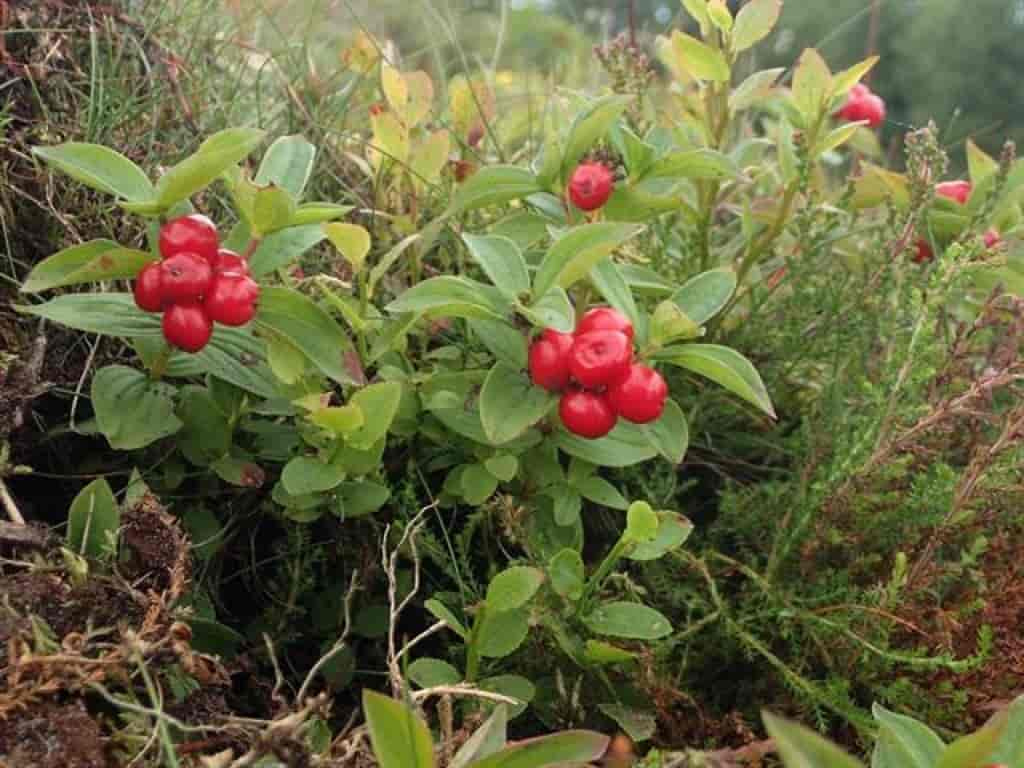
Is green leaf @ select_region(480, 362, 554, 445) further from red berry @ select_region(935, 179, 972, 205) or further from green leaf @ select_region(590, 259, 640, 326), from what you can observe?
red berry @ select_region(935, 179, 972, 205)

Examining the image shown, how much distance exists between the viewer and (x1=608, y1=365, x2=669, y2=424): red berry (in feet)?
4.15

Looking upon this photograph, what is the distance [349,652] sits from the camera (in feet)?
4.83

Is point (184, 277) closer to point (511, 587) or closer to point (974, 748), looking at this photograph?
point (511, 587)

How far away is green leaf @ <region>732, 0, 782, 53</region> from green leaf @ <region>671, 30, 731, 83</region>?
36mm

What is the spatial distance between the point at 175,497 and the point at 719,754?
72 centimetres

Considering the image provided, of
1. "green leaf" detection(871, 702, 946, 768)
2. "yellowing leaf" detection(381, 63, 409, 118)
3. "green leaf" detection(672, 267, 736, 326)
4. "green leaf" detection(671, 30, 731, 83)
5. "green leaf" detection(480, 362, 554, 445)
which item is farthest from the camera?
"yellowing leaf" detection(381, 63, 409, 118)

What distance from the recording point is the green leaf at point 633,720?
1.34 m

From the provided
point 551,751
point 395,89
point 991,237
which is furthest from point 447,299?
point 991,237

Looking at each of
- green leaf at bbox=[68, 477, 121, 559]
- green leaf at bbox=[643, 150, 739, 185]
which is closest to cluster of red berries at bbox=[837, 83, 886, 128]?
green leaf at bbox=[643, 150, 739, 185]

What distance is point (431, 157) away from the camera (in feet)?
5.77

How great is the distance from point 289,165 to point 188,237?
0.68 feet

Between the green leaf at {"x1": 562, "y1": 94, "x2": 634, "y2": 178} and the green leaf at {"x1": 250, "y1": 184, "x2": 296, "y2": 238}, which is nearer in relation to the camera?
the green leaf at {"x1": 250, "y1": 184, "x2": 296, "y2": 238}

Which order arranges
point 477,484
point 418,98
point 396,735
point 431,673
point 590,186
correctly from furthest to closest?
point 418,98 < point 590,186 < point 477,484 < point 431,673 < point 396,735

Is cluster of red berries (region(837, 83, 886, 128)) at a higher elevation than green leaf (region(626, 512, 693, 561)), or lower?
higher
